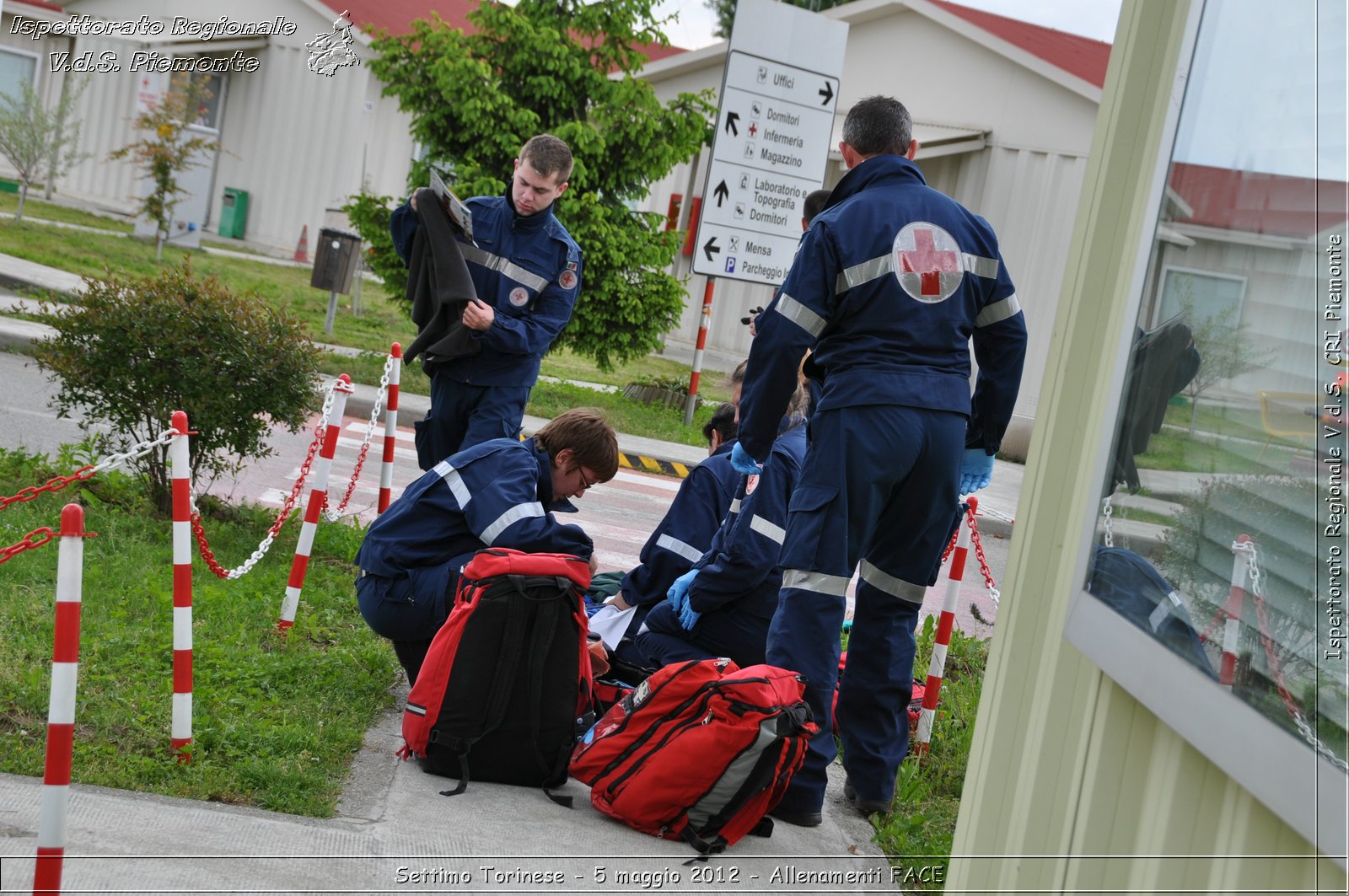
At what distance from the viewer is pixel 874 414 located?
156 inches

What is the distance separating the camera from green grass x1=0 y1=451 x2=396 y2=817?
12.3 feet

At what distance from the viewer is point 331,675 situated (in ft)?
15.7

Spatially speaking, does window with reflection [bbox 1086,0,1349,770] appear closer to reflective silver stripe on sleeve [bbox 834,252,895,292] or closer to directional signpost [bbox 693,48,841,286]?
reflective silver stripe on sleeve [bbox 834,252,895,292]

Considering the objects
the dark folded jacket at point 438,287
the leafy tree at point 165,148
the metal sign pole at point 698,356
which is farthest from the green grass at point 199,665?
the leafy tree at point 165,148

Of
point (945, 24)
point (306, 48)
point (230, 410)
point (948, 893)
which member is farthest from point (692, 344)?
point (948, 893)

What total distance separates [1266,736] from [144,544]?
215 inches

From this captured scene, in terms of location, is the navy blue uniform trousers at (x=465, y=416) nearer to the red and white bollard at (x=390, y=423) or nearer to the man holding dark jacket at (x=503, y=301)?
the man holding dark jacket at (x=503, y=301)

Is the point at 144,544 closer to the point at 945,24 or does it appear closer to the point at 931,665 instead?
the point at 931,665

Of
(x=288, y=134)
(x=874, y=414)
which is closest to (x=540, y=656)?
(x=874, y=414)

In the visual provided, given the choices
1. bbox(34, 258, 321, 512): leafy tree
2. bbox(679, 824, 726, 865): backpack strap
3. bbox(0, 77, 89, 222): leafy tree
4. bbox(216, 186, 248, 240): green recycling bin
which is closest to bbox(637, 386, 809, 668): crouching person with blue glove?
bbox(679, 824, 726, 865): backpack strap

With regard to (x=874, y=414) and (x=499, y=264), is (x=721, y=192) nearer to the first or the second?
(x=499, y=264)

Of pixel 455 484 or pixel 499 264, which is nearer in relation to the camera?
pixel 455 484

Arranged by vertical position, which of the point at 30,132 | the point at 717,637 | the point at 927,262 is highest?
the point at 30,132

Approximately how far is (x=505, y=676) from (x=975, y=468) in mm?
1990
